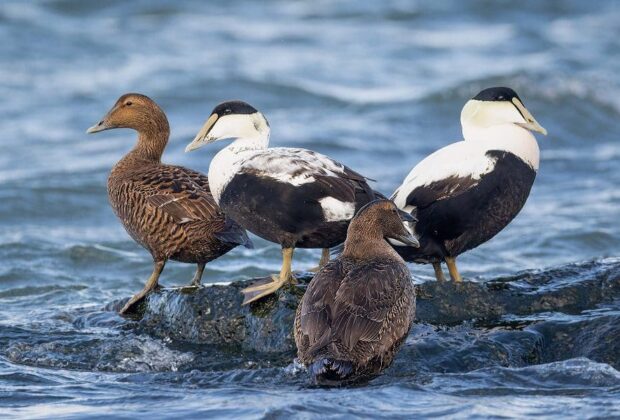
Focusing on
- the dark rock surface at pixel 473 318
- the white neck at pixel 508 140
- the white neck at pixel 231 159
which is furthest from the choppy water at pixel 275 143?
the white neck at pixel 508 140

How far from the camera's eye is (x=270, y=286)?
7.08 m

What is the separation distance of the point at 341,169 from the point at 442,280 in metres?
1.01

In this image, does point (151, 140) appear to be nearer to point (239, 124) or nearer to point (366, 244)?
point (239, 124)

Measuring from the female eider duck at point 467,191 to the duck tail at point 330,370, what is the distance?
65.7 inches

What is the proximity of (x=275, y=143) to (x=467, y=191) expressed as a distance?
768cm

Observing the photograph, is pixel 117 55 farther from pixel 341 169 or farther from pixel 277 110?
pixel 341 169

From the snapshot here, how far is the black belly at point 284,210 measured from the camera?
7.00 m

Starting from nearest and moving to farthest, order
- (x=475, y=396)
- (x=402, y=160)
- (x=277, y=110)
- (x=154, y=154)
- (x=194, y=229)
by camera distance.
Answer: (x=475, y=396), (x=194, y=229), (x=154, y=154), (x=402, y=160), (x=277, y=110)

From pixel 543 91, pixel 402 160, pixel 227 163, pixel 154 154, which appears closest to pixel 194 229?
pixel 227 163

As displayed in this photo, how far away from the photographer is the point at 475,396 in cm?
601

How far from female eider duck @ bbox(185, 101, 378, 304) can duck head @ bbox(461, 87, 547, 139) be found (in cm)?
103

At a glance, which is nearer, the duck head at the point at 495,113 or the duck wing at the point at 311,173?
the duck wing at the point at 311,173

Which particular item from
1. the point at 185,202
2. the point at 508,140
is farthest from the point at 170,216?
the point at 508,140

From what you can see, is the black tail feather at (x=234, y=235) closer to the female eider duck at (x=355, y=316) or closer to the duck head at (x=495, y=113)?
the female eider duck at (x=355, y=316)
